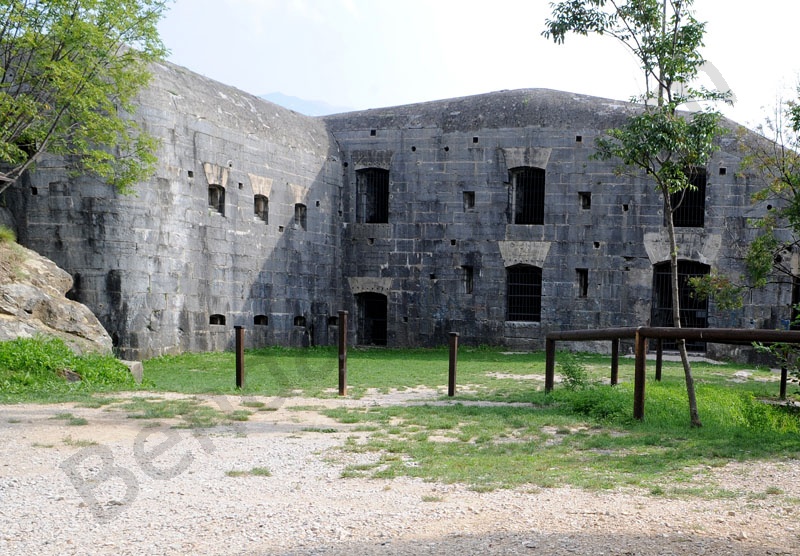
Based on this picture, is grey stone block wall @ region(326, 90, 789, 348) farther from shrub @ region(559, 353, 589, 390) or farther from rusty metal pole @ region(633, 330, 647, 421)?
rusty metal pole @ region(633, 330, 647, 421)

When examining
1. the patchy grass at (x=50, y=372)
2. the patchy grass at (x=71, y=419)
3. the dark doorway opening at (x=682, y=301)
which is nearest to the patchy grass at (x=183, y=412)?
the patchy grass at (x=71, y=419)

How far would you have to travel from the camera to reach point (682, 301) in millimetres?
20703

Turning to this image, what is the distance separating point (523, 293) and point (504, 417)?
13.4 meters

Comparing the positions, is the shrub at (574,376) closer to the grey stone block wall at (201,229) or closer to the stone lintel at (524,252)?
the grey stone block wall at (201,229)

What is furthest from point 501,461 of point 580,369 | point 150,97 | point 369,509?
point 150,97

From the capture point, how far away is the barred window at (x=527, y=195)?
21.5 meters

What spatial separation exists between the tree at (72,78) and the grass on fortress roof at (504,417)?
398 cm

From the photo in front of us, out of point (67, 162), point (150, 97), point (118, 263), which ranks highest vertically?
point (150, 97)

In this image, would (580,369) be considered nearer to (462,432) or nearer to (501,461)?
(462,432)

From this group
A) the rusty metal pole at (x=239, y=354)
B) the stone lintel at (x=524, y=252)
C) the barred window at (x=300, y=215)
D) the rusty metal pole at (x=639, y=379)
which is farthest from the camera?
the stone lintel at (x=524, y=252)

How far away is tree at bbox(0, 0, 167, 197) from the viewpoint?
41.3 ft

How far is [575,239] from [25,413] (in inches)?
Answer: 623

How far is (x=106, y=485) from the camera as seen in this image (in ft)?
16.6

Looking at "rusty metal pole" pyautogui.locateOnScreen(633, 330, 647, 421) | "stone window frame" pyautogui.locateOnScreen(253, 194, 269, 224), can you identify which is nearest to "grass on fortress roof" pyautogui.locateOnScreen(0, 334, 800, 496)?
"rusty metal pole" pyautogui.locateOnScreen(633, 330, 647, 421)
